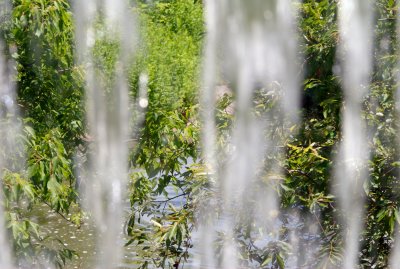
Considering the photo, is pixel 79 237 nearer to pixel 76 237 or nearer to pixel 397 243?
pixel 76 237

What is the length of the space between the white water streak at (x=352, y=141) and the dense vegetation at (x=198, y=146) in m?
0.02

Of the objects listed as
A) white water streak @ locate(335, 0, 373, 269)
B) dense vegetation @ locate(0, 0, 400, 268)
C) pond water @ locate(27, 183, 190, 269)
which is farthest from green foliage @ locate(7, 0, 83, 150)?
pond water @ locate(27, 183, 190, 269)

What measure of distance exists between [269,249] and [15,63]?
1.04 metres

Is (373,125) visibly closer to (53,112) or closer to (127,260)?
(53,112)

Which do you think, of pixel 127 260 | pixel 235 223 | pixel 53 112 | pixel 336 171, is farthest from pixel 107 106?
pixel 127 260

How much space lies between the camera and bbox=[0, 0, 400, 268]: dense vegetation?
2223 millimetres

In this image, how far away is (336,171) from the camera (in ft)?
7.34

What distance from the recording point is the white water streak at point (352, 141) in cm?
219

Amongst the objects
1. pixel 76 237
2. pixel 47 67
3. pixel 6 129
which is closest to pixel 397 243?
pixel 6 129

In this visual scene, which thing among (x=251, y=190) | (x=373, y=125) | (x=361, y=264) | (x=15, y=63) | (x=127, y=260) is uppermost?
(x=15, y=63)

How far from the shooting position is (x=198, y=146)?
8.77ft

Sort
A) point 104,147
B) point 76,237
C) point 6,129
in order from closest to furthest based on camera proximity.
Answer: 1. point 6,129
2. point 104,147
3. point 76,237

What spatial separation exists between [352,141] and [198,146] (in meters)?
0.59

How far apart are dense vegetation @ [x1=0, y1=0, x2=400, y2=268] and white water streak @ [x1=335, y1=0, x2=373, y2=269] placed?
20mm
